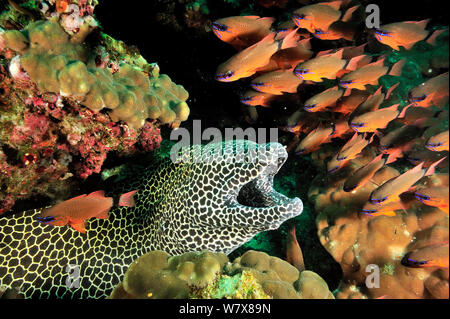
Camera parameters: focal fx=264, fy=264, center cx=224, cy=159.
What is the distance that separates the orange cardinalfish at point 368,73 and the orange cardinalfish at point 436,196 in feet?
5.96

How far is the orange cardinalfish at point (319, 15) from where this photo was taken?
12.7 feet

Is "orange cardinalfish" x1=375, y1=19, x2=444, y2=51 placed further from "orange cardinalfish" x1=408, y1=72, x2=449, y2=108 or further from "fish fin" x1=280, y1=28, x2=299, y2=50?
"fish fin" x1=280, y1=28, x2=299, y2=50

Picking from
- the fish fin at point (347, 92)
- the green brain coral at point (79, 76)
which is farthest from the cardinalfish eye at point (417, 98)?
the green brain coral at point (79, 76)

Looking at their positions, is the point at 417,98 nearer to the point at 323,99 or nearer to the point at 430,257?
the point at 323,99

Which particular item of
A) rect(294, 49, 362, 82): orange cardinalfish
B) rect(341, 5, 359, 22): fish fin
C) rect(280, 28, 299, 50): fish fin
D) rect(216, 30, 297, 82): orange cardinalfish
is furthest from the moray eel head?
rect(341, 5, 359, 22): fish fin

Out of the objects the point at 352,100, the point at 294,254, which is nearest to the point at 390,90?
the point at 352,100

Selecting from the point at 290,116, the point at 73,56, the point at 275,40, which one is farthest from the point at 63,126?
the point at 290,116

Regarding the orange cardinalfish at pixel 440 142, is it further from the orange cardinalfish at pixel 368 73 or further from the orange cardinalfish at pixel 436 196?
the orange cardinalfish at pixel 368 73

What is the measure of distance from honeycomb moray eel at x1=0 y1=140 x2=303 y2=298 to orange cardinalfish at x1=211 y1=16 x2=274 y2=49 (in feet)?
5.99

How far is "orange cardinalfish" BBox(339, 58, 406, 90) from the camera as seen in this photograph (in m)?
3.72

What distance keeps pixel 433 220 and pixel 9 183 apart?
5138 mm
